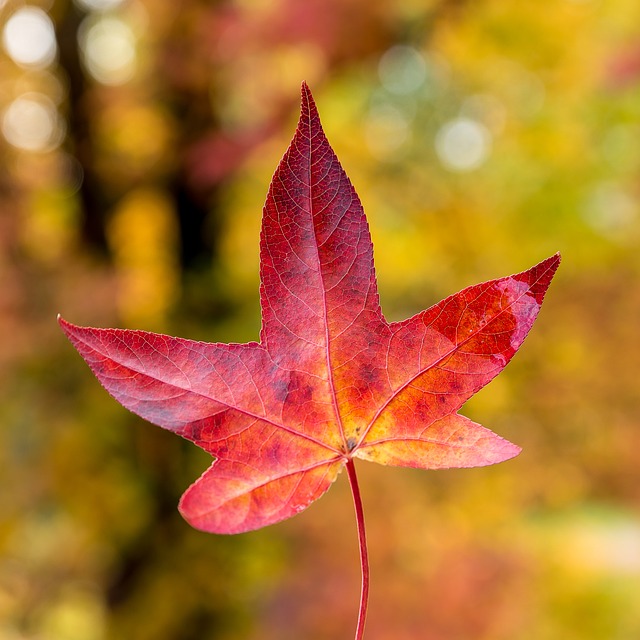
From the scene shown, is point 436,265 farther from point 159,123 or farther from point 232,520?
point 232,520

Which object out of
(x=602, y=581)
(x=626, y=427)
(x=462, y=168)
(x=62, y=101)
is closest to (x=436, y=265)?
(x=462, y=168)

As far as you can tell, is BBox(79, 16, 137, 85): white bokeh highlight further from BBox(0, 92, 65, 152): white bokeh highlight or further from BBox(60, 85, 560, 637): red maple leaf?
BBox(60, 85, 560, 637): red maple leaf

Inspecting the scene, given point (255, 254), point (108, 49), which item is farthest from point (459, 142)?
point (108, 49)

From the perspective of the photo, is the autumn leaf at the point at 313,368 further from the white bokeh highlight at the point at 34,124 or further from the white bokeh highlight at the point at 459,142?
the white bokeh highlight at the point at 34,124

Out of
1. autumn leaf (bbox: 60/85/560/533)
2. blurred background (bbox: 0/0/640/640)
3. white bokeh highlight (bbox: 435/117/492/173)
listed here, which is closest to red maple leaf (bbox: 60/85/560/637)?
autumn leaf (bbox: 60/85/560/533)

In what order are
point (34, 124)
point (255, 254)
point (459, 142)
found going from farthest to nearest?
point (34, 124)
point (255, 254)
point (459, 142)

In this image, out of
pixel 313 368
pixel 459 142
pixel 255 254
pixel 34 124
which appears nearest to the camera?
pixel 313 368

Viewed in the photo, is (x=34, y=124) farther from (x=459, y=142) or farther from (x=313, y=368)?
(x=313, y=368)

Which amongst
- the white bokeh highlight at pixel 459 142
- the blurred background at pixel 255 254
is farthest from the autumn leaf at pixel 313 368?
the white bokeh highlight at pixel 459 142
